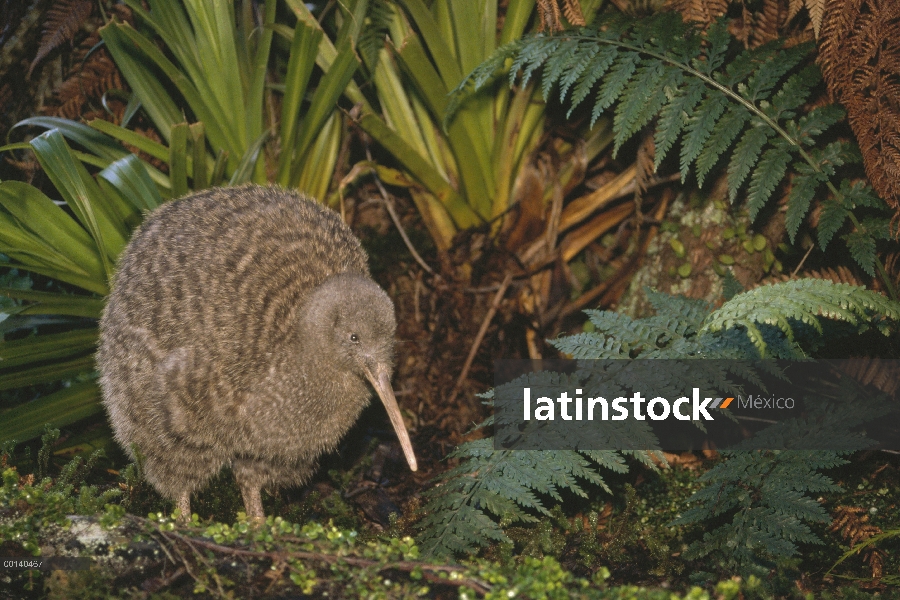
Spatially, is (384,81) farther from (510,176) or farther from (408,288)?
(408,288)

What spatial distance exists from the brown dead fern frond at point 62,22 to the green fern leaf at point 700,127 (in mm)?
2815

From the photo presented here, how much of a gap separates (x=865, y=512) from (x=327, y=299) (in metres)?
2.04

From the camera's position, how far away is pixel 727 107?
314 centimetres

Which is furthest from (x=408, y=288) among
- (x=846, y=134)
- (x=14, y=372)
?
(x=846, y=134)

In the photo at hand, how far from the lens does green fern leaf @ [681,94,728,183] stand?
9.51ft

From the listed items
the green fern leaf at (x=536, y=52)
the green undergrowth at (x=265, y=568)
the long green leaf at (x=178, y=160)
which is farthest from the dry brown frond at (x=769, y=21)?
the long green leaf at (x=178, y=160)

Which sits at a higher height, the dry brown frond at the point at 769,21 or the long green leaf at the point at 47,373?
the dry brown frond at the point at 769,21

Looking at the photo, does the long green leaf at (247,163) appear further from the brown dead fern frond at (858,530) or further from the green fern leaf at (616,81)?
the brown dead fern frond at (858,530)

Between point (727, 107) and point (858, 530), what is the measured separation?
5.22 feet

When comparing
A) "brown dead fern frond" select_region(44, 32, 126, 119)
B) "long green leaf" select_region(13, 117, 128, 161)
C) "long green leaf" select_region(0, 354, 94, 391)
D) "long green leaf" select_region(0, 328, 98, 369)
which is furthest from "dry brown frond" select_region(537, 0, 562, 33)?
"long green leaf" select_region(0, 354, 94, 391)

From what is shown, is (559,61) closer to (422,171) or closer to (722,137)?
(722,137)

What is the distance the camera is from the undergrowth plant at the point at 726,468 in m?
2.33

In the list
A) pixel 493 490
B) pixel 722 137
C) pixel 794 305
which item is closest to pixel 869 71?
pixel 722 137

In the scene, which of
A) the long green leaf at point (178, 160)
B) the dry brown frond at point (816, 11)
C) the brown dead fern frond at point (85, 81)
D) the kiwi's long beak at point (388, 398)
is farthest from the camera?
the brown dead fern frond at point (85, 81)
